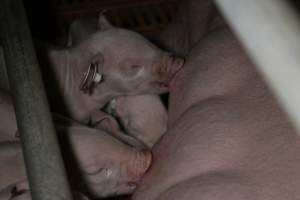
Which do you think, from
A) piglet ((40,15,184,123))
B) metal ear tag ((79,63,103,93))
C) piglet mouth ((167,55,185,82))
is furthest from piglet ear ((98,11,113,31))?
piglet mouth ((167,55,185,82))

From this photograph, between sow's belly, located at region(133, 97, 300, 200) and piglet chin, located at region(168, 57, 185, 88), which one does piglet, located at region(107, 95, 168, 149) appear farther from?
sow's belly, located at region(133, 97, 300, 200)

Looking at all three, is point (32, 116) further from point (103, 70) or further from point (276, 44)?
point (103, 70)

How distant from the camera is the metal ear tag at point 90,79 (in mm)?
1737

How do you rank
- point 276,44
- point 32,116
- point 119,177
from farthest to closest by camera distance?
point 119,177, point 32,116, point 276,44

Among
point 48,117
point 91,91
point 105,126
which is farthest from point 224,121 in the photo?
point 91,91

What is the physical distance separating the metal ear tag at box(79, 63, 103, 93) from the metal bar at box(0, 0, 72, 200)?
1.67ft

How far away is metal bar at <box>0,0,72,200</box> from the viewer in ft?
3.07

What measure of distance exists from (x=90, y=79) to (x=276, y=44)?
1287 mm

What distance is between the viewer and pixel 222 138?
119 cm

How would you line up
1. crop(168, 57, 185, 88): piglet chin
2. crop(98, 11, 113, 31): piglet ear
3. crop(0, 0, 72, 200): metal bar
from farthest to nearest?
crop(98, 11, 113, 31): piglet ear, crop(168, 57, 185, 88): piglet chin, crop(0, 0, 72, 200): metal bar

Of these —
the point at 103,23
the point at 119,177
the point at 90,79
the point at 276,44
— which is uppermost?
the point at 276,44

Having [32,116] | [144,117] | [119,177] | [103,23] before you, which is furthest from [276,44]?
[103,23]

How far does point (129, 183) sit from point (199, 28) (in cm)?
53

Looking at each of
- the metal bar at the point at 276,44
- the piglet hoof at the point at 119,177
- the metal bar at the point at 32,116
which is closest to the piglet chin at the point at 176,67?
the piglet hoof at the point at 119,177
